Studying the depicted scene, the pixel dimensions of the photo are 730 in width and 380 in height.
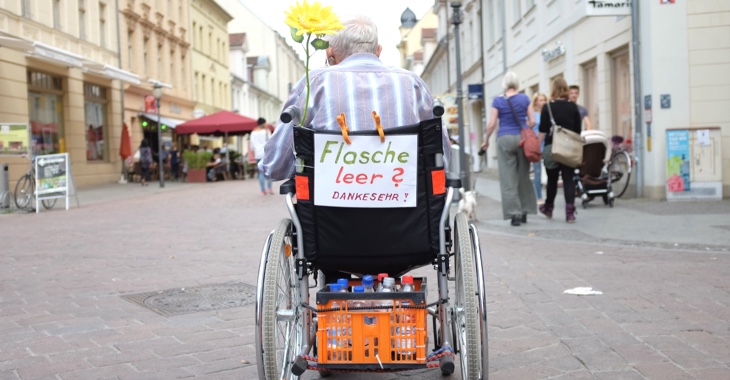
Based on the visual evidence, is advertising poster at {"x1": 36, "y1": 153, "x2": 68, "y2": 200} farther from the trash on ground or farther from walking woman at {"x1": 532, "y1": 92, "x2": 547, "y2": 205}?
the trash on ground

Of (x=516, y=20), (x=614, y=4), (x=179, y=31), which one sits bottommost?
(x=614, y=4)

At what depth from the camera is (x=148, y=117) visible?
3472 cm

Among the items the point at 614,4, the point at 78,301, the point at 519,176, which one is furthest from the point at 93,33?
the point at 78,301

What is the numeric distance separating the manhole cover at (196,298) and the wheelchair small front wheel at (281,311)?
7.11ft

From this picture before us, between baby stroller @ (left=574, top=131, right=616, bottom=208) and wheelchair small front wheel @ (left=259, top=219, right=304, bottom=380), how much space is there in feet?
30.9

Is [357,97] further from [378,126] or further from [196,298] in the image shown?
[196,298]

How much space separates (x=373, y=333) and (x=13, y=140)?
14297 mm

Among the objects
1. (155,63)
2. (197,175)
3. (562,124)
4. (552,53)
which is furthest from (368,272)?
(155,63)

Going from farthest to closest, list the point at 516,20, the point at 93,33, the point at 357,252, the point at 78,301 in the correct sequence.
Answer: the point at 93,33 → the point at 516,20 → the point at 78,301 → the point at 357,252

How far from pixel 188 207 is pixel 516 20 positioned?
12266mm

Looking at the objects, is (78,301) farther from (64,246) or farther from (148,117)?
(148,117)

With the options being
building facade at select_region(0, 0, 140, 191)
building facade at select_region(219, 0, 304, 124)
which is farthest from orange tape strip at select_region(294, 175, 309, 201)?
building facade at select_region(219, 0, 304, 124)

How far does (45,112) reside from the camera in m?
24.6

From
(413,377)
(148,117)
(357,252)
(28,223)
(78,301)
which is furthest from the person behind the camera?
(148,117)
